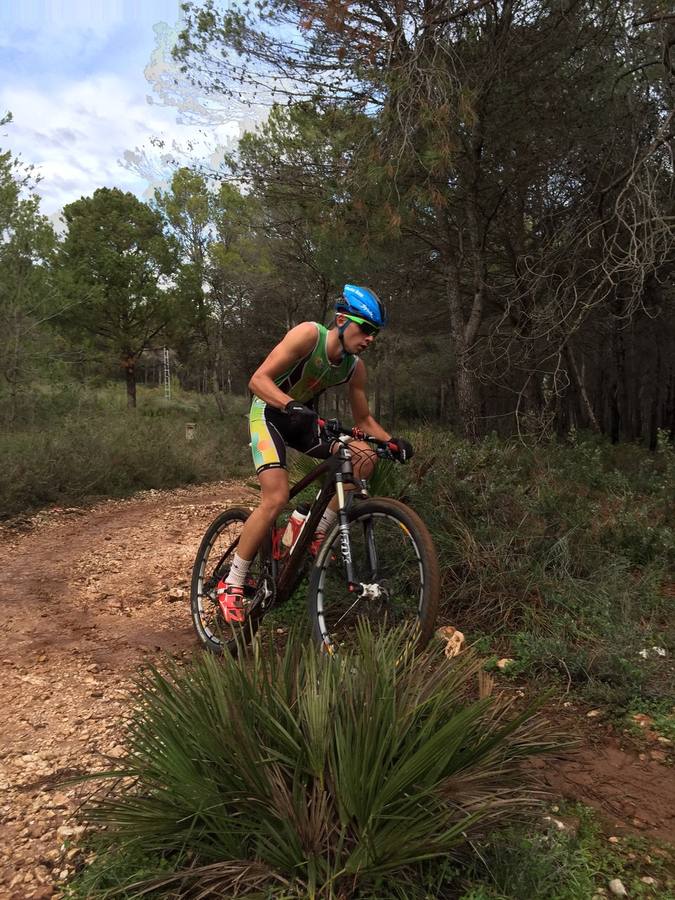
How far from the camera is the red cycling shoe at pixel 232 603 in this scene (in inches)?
130

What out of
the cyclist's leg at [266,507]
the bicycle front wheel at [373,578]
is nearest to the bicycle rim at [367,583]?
the bicycle front wheel at [373,578]

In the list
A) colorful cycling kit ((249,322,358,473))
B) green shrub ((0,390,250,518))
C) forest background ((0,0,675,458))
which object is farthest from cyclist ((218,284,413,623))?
green shrub ((0,390,250,518))

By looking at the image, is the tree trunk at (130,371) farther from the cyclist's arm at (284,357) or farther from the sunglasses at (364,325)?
the sunglasses at (364,325)

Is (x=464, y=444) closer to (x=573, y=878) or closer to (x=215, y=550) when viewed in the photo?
(x=215, y=550)

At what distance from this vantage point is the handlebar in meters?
3.02

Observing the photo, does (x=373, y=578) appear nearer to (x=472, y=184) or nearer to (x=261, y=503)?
(x=261, y=503)

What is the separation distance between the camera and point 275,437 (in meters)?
3.33

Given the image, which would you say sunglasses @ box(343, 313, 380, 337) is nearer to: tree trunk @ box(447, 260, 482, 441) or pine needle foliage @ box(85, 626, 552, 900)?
pine needle foliage @ box(85, 626, 552, 900)

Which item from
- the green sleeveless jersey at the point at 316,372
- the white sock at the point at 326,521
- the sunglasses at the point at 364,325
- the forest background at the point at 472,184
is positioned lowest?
the white sock at the point at 326,521

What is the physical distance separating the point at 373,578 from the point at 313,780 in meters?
1.20

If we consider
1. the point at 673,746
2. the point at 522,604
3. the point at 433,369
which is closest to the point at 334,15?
the point at 522,604

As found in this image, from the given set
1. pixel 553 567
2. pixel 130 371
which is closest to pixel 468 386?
pixel 553 567

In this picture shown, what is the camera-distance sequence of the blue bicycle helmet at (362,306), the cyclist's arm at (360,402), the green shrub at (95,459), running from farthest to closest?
the green shrub at (95,459) → the cyclist's arm at (360,402) → the blue bicycle helmet at (362,306)

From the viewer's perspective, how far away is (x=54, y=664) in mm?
3561
